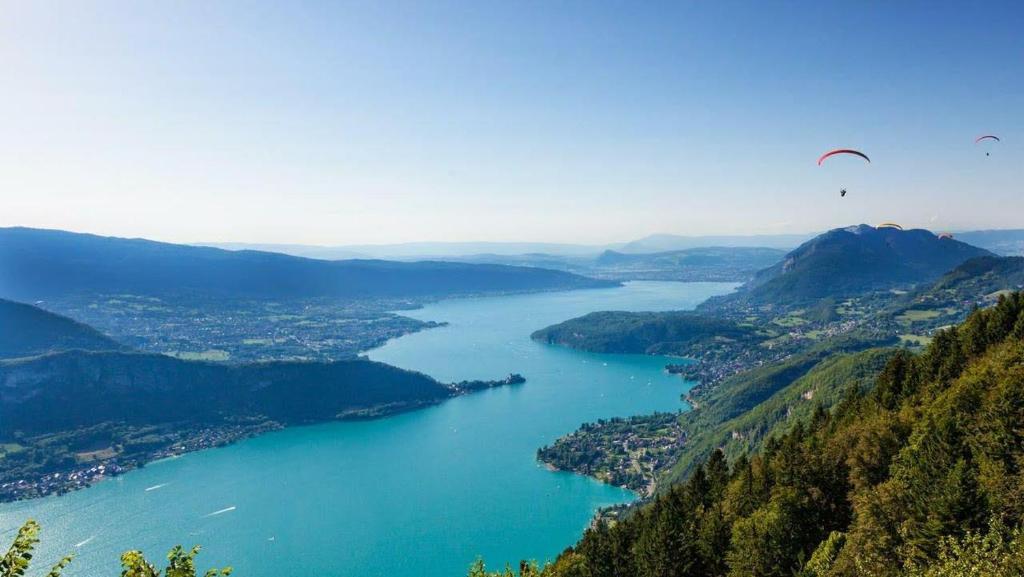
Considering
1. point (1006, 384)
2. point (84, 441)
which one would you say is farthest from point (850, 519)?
point (84, 441)

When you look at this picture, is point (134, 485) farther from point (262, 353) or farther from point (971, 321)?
point (971, 321)

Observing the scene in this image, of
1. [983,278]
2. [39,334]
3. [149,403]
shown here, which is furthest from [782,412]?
[983,278]

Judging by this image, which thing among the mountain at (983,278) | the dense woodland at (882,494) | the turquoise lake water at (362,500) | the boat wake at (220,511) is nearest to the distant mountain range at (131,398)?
the turquoise lake water at (362,500)

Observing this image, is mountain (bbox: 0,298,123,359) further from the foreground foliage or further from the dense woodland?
the foreground foliage

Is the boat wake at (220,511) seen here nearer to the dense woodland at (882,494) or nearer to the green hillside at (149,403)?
the green hillside at (149,403)

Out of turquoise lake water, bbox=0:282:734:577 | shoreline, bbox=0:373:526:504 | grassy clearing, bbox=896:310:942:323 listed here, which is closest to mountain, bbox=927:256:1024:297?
grassy clearing, bbox=896:310:942:323

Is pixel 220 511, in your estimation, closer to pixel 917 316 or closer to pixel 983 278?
pixel 917 316
